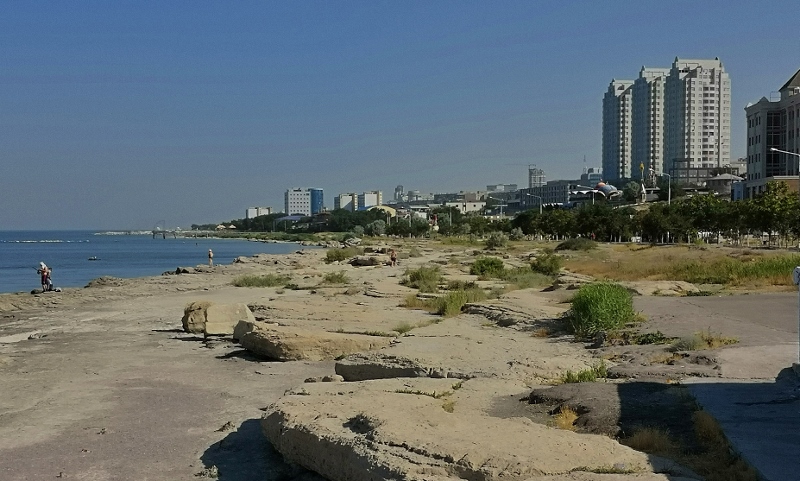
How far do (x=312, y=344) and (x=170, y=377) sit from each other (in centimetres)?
287

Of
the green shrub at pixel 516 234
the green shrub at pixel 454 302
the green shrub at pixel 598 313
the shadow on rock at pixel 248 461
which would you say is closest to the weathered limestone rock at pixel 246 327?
the green shrub at pixel 454 302

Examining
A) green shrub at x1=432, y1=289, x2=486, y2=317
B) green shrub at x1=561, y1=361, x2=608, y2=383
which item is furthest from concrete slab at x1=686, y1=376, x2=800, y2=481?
green shrub at x1=432, y1=289, x2=486, y2=317

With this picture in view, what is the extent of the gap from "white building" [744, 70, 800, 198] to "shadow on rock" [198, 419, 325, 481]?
100234 millimetres

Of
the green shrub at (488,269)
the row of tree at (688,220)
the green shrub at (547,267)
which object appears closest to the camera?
the green shrub at (547,267)

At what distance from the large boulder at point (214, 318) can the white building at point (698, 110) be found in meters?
186

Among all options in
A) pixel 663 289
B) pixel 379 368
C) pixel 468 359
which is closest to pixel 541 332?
pixel 468 359

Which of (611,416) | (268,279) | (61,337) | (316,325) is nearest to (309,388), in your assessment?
(611,416)

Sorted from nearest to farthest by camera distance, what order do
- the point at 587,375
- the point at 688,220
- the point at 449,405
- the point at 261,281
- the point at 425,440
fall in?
the point at 425,440 → the point at 449,405 → the point at 587,375 → the point at 261,281 → the point at 688,220

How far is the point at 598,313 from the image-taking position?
15.4m

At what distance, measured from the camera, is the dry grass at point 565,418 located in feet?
26.1

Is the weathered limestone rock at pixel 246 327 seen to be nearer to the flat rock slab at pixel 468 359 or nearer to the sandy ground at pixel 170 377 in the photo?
the sandy ground at pixel 170 377

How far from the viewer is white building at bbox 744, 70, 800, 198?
322 ft

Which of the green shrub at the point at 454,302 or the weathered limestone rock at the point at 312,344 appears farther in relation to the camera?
the green shrub at the point at 454,302

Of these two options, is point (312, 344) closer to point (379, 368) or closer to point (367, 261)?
point (379, 368)
